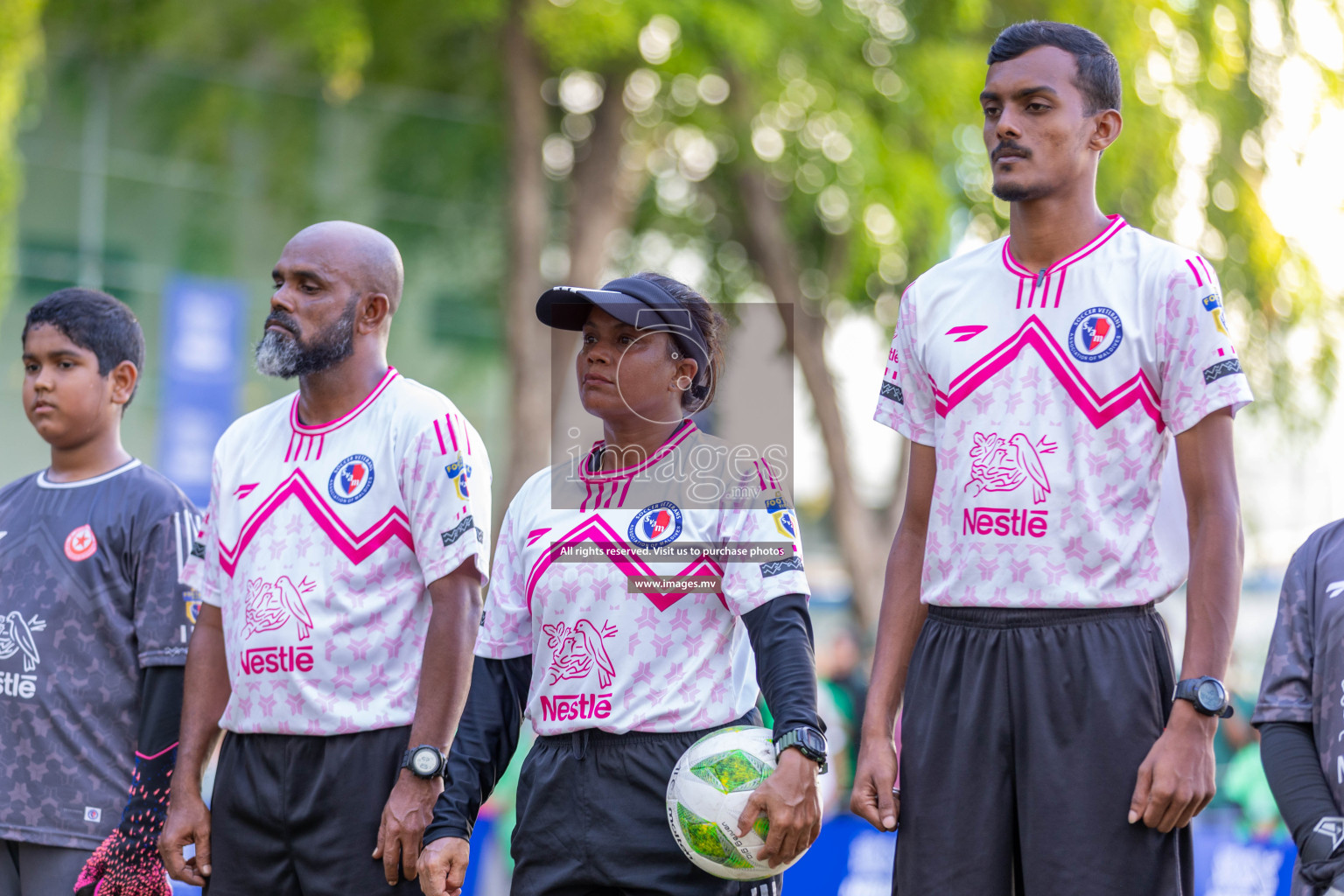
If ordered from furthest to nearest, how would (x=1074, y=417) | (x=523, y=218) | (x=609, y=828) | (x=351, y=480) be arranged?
(x=523, y=218), (x=351, y=480), (x=609, y=828), (x=1074, y=417)

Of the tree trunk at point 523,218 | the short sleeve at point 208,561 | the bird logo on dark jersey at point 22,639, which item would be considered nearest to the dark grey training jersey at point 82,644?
the bird logo on dark jersey at point 22,639

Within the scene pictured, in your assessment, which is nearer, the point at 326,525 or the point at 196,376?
the point at 326,525

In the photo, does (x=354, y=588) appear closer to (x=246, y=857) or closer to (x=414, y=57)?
(x=246, y=857)

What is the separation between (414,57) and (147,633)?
13.4 metres

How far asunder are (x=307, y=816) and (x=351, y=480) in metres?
0.89

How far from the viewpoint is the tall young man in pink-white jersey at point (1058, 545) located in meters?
3.09

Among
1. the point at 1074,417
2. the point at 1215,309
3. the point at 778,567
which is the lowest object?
the point at 778,567

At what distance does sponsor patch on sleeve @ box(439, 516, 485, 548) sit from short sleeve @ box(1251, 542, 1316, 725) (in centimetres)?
200

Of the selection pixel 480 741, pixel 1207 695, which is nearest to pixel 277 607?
pixel 480 741

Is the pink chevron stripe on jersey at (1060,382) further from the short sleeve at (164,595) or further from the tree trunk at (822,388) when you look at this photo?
the tree trunk at (822,388)

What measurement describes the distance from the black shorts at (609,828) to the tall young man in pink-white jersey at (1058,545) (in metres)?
0.46

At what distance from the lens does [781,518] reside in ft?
12.0

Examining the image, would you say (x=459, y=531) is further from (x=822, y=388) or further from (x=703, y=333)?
(x=822, y=388)

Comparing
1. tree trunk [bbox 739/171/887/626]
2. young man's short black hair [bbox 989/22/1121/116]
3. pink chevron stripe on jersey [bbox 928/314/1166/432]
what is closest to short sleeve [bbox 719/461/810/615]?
pink chevron stripe on jersey [bbox 928/314/1166/432]
